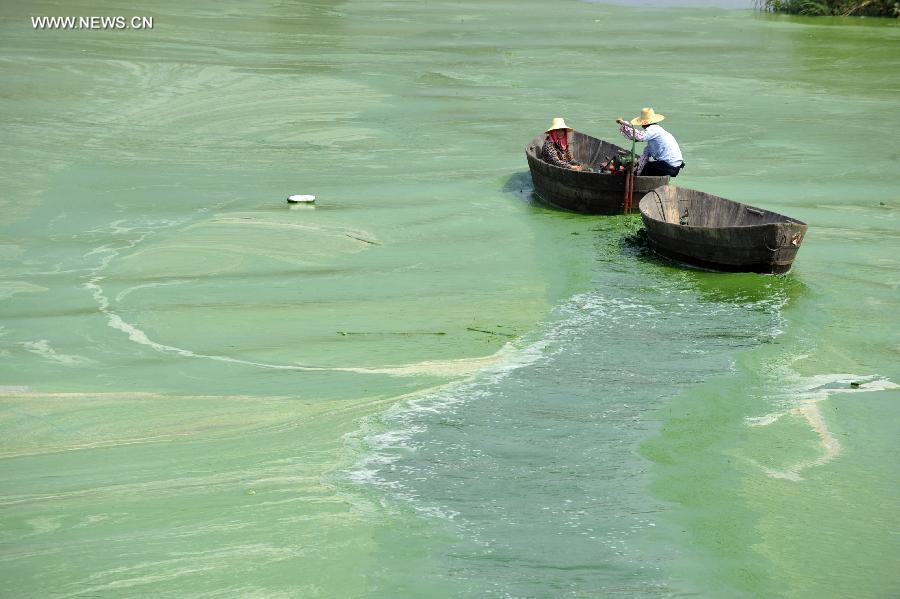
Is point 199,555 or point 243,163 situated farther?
point 243,163

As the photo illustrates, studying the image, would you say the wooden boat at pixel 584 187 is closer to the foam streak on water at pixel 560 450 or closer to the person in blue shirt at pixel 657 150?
the person in blue shirt at pixel 657 150

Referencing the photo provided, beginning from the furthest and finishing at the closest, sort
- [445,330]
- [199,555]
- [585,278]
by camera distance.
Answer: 1. [585,278]
2. [445,330]
3. [199,555]

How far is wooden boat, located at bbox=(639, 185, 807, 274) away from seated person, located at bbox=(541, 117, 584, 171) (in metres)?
2.33

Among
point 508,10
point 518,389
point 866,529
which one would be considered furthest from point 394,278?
point 508,10

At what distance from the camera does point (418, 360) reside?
30.5 ft

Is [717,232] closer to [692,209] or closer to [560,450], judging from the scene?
[692,209]

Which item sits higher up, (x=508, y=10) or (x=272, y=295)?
(x=508, y=10)

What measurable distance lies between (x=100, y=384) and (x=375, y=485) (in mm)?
2715

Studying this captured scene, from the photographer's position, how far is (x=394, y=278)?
37.8 ft

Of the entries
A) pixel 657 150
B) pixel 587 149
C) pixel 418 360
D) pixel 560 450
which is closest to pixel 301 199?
pixel 587 149

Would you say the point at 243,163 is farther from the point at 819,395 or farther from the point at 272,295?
the point at 819,395

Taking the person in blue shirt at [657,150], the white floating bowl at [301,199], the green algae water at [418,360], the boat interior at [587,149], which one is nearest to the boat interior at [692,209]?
the green algae water at [418,360]

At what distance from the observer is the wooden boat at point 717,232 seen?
11242 mm

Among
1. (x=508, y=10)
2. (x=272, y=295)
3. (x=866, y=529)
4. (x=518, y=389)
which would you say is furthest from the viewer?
(x=508, y=10)
